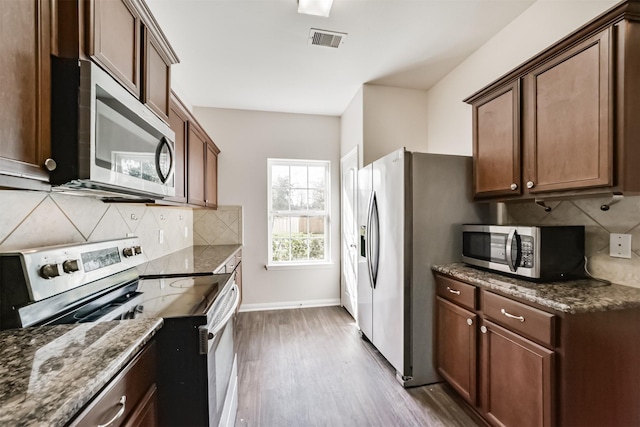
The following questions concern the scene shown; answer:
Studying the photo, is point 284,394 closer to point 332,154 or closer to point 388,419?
point 388,419

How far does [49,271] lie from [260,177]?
2.89 metres

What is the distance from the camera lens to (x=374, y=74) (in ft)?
9.48

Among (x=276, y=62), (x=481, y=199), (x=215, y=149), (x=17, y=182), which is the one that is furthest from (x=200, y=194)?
(x=481, y=199)

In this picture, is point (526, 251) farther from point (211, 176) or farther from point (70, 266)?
point (211, 176)

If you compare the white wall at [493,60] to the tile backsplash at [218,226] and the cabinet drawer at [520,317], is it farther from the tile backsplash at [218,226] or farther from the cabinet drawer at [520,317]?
the tile backsplash at [218,226]

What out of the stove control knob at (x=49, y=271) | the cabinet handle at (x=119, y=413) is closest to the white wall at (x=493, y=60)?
the cabinet handle at (x=119, y=413)

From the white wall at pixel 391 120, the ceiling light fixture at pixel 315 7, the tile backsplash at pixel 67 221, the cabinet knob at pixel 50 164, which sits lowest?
the tile backsplash at pixel 67 221

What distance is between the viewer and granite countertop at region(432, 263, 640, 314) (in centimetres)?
121

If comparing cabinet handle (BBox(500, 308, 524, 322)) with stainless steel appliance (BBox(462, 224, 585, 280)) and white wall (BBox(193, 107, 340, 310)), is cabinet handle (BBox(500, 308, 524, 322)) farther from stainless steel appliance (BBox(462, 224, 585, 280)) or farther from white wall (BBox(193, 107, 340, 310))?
white wall (BBox(193, 107, 340, 310))

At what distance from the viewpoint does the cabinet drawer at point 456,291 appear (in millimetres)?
1751

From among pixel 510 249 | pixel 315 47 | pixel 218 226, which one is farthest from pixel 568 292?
pixel 218 226

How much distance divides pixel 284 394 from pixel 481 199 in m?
2.08

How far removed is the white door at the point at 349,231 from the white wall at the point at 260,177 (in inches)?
10.3

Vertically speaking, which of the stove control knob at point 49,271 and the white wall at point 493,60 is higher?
the white wall at point 493,60
